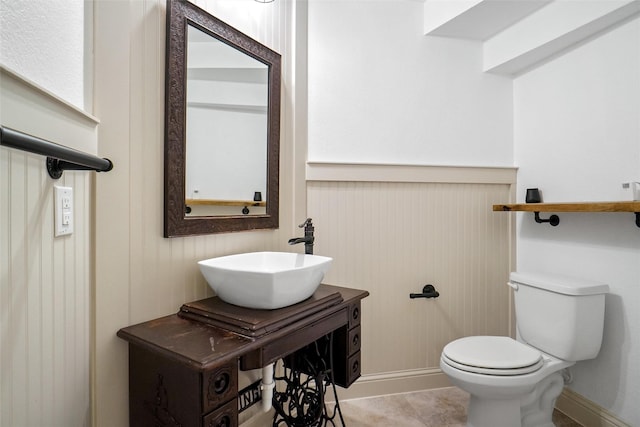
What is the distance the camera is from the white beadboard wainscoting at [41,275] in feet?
2.04

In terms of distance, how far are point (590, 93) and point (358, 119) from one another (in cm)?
123

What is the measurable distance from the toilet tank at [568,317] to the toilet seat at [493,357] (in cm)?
12

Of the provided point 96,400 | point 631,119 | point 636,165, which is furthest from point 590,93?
point 96,400

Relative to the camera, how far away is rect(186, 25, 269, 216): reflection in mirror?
52.4 inches

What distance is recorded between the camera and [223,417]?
3.02 feet

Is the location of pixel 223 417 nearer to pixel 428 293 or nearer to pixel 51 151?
pixel 51 151

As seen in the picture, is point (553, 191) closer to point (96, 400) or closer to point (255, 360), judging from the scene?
point (255, 360)

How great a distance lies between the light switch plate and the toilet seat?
1.61 m

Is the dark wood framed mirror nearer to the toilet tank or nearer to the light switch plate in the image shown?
the light switch plate

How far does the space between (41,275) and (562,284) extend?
2.02m

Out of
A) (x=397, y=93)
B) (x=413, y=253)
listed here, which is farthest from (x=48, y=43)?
(x=413, y=253)

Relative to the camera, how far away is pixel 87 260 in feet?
3.26

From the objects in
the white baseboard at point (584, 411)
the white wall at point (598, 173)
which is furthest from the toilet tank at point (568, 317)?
the white baseboard at point (584, 411)

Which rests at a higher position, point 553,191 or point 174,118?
point 174,118
